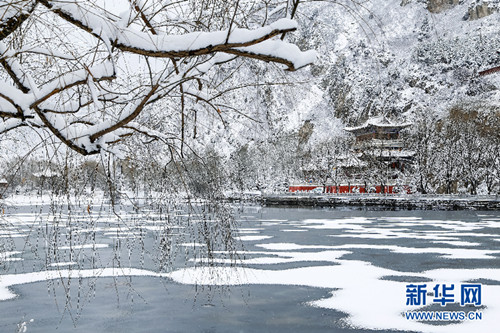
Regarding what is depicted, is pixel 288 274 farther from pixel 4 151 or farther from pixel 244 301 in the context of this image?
pixel 4 151

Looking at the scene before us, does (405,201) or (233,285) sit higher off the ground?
(405,201)

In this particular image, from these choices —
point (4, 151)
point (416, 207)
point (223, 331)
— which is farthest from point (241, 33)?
point (416, 207)

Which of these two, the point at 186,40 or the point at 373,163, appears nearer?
the point at 186,40

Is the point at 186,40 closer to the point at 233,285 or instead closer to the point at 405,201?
the point at 233,285

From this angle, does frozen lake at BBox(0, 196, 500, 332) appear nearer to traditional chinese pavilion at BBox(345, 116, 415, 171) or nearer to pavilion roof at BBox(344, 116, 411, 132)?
traditional chinese pavilion at BBox(345, 116, 415, 171)

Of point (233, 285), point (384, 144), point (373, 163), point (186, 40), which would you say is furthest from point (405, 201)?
point (186, 40)

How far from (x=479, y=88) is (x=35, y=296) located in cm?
6179

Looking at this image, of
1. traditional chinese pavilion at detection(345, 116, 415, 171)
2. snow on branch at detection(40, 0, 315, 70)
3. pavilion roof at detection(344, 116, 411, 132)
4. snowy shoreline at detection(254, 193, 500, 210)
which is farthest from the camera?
pavilion roof at detection(344, 116, 411, 132)

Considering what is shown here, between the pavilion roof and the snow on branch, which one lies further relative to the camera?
the pavilion roof

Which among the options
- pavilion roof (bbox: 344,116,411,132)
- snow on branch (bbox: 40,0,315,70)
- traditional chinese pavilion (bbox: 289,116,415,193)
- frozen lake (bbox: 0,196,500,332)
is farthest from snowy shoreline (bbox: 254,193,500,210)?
snow on branch (bbox: 40,0,315,70)

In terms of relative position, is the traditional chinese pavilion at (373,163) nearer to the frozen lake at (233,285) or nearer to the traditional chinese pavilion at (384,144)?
the traditional chinese pavilion at (384,144)

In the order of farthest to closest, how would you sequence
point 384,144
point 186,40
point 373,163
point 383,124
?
1. point 383,124
2. point 384,144
3. point 373,163
4. point 186,40

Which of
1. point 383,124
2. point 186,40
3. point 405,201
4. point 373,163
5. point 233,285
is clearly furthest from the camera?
point 383,124

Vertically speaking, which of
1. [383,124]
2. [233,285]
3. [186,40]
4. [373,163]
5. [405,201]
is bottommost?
[233,285]
